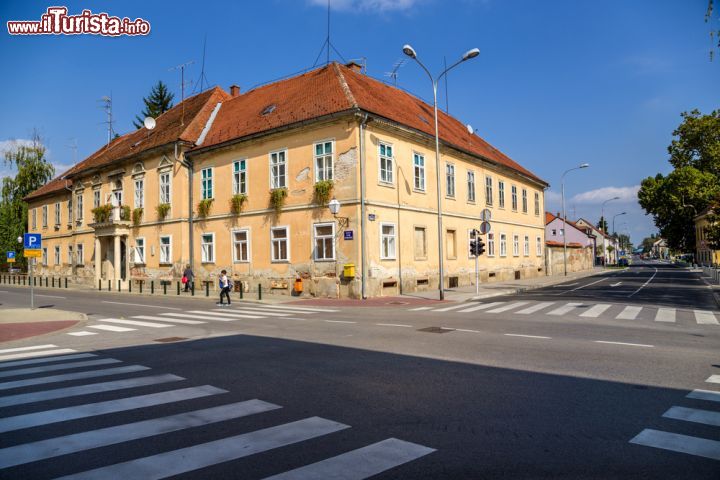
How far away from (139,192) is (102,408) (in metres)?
30.7

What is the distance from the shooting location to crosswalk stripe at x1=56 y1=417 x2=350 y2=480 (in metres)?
3.77

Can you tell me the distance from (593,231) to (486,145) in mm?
83340

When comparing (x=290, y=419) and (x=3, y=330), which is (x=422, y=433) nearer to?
(x=290, y=419)

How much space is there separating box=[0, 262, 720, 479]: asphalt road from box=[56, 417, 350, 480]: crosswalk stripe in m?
0.02

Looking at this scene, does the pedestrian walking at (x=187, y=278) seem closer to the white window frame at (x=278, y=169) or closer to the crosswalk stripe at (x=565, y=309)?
the white window frame at (x=278, y=169)

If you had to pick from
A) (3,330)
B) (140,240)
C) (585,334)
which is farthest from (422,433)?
(140,240)

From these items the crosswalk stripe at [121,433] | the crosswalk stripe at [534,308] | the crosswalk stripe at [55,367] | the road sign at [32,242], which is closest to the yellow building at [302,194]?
the crosswalk stripe at [534,308]

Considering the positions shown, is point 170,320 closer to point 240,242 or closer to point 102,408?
point 102,408

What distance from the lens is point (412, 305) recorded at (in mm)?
19531

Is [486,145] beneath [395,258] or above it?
above

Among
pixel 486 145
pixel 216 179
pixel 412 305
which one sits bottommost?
pixel 412 305

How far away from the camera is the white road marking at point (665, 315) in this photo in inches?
515

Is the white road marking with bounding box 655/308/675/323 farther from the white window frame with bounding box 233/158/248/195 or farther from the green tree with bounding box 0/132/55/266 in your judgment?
the green tree with bounding box 0/132/55/266

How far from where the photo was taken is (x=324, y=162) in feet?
77.8
